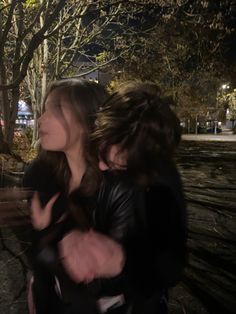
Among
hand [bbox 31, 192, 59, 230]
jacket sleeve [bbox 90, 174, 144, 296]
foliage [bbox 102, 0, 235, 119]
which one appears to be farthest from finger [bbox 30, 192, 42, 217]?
foliage [bbox 102, 0, 235, 119]

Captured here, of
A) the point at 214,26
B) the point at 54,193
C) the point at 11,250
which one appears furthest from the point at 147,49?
the point at 54,193

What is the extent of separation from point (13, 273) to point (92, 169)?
340cm

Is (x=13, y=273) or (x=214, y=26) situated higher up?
(x=214, y=26)

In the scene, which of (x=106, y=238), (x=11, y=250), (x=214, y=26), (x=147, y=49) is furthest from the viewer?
(x=147, y=49)

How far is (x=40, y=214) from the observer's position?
1.48 metres

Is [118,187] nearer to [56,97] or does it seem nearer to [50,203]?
[50,203]

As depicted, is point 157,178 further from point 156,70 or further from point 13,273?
point 156,70

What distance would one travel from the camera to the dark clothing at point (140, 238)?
1.21 metres

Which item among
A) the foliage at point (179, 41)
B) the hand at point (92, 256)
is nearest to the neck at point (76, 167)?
the hand at point (92, 256)

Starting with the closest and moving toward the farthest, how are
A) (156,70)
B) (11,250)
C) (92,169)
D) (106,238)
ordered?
(106,238)
(92,169)
(11,250)
(156,70)

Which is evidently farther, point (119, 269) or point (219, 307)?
point (219, 307)

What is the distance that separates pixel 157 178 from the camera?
4.08 feet

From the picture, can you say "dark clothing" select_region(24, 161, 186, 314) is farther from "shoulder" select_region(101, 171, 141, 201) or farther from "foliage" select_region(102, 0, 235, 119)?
"foliage" select_region(102, 0, 235, 119)

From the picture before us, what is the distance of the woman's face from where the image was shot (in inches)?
59.5
